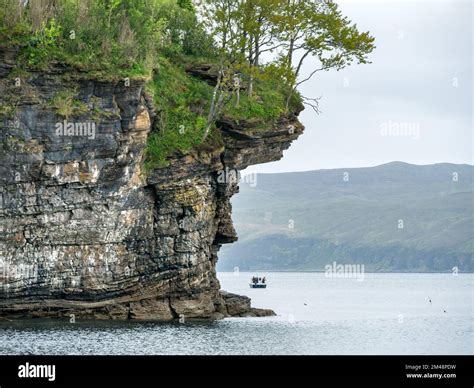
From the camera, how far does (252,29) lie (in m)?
71.8

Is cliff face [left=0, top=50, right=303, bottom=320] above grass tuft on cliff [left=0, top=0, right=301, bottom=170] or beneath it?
beneath

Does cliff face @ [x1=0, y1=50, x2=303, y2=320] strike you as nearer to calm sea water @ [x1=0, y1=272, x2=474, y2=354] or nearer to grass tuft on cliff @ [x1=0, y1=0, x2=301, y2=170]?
grass tuft on cliff @ [x1=0, y1=0, x2=301, y2=170]

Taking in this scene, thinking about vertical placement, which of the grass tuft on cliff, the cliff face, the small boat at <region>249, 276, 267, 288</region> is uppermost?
the grass tuft on cliff

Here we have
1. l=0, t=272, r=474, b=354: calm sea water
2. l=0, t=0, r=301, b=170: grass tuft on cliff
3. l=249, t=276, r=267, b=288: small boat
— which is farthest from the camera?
l=249, t=276, r=267, b=288: small boat

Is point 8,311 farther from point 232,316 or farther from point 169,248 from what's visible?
point 232,316

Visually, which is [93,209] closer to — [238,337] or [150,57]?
[150,57]

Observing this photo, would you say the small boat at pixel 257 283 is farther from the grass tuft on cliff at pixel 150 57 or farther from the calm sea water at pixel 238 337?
the grass tuft on cliff at pixel 150 57

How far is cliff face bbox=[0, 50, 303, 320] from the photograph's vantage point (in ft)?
199

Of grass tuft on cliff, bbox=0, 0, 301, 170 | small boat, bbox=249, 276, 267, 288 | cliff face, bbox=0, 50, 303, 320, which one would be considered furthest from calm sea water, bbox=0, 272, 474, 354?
small boat, bbox=249, 276, 267, 288

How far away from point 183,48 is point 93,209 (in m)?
17.5

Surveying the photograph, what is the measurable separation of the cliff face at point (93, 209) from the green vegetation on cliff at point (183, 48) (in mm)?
1094

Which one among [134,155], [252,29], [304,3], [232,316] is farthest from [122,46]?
[232,316]

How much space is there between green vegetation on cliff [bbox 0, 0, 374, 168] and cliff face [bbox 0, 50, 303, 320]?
1.09 meters

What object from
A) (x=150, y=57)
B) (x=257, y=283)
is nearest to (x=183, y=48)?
(x=150, y=57)
